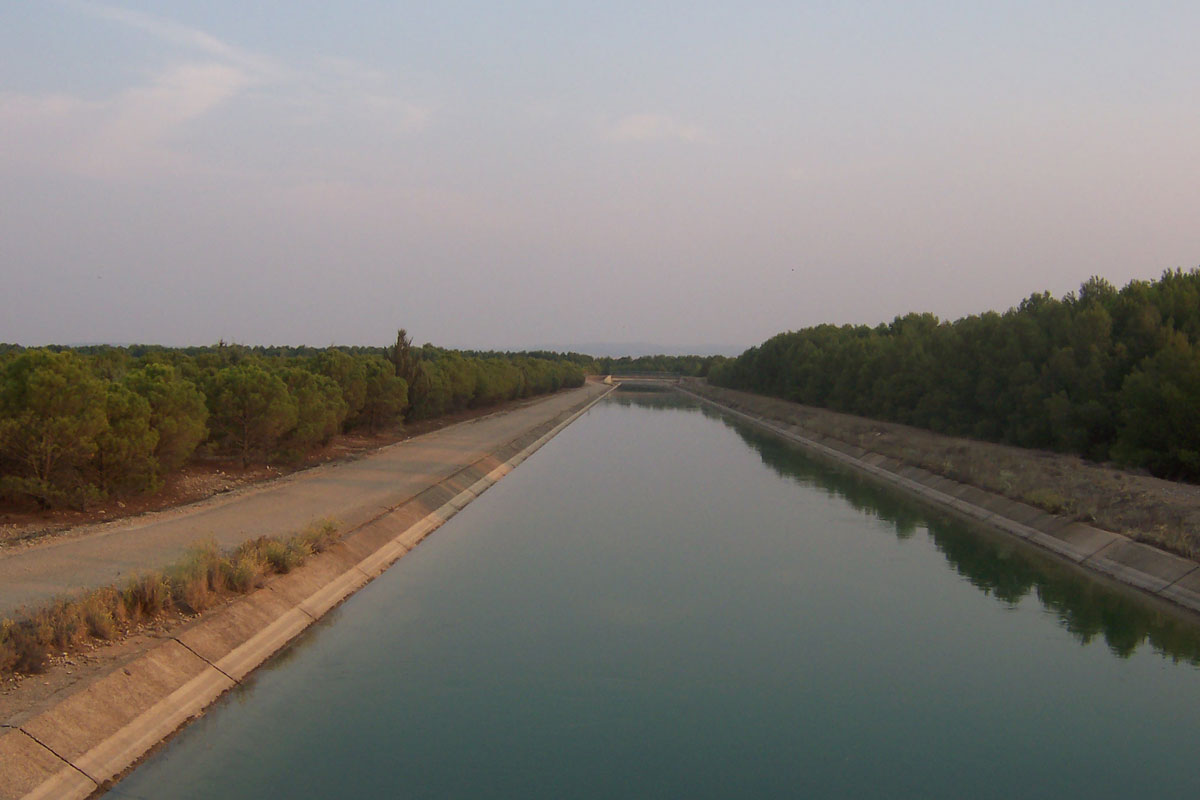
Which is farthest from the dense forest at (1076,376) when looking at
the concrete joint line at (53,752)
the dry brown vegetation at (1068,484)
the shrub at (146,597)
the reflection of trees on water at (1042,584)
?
the concrete joint line at (53,752)

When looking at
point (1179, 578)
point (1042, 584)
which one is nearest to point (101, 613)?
A: point (1042, 584)

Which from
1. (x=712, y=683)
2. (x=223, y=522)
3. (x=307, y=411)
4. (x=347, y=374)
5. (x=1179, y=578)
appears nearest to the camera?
(x=712, y=683)

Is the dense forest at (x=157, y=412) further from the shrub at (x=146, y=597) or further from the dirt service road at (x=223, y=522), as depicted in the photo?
the shrub at (x=146, y=597)

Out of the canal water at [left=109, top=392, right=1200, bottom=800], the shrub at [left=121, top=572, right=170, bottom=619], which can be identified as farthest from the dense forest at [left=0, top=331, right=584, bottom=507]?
the shrub at [left=121, top=572, right=170, bottom=619]

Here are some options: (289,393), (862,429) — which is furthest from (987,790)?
(862,429)

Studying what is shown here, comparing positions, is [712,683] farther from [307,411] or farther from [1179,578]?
[307,411]

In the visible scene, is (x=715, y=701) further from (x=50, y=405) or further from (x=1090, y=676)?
(x=50, y=405)
